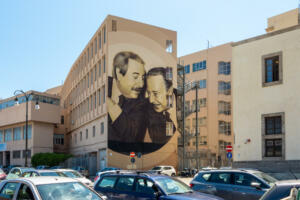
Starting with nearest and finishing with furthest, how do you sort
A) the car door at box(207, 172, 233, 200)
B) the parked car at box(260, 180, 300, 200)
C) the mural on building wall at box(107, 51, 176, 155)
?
the parked car at box(260, 180, 300, 200)
the car door at box(207, 172, 233, 200)
the mural on building wall at box(107, 51, 176, 155)

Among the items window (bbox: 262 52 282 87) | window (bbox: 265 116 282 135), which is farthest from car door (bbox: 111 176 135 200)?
window (bbox: 262 52 282 87)

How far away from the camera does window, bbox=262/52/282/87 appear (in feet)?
Result: 93.5

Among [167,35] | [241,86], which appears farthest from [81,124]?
[241,86]

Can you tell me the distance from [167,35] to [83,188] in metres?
44.5

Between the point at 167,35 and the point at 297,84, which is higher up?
the point at 167,35

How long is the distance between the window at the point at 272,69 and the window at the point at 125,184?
1987cm

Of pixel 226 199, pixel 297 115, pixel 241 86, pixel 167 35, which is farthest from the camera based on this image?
pixel 167 35

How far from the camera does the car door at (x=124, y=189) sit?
37.2ft

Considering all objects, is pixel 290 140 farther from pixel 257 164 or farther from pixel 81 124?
pixel 81 124

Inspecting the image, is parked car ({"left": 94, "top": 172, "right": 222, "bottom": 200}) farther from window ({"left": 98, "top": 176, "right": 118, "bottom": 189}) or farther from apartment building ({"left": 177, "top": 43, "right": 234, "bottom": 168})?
apartment building ({"left": 177, "top": 43, "right": 234, "bottom": 168})

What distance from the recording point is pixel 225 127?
6344cm

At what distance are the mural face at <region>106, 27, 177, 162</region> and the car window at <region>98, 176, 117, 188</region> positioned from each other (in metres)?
31.6

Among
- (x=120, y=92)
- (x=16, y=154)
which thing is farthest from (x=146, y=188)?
(x=16, y=154)

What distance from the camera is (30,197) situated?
7832 mm
